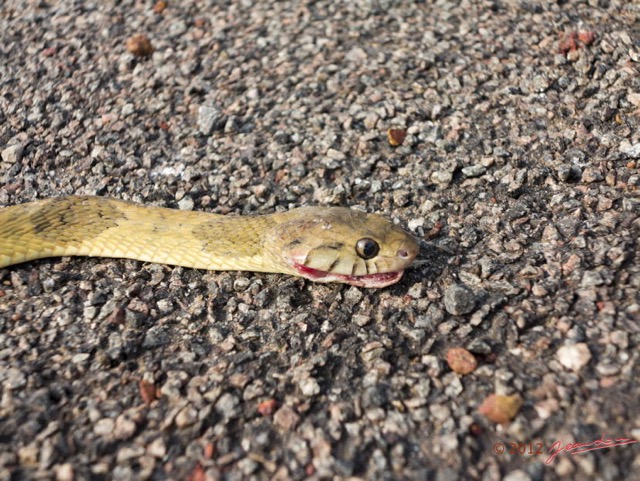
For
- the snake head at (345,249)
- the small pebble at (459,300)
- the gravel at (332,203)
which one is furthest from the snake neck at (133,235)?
the small pebble at (459,300)

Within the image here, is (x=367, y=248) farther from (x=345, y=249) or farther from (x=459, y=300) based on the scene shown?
(x=459, y=300)

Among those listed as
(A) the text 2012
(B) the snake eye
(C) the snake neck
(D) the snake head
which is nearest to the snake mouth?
(D) the snake head

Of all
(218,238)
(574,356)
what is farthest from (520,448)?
(218,238)

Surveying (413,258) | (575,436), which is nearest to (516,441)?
(575,436)

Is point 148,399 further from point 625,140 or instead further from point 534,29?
point 534,29

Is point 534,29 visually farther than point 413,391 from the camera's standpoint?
Yes

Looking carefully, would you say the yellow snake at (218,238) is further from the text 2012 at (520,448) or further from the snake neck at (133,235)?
the text 2012 at (520,448)

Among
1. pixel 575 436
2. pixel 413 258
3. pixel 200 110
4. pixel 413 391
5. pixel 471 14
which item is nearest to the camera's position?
pixel 575 436
